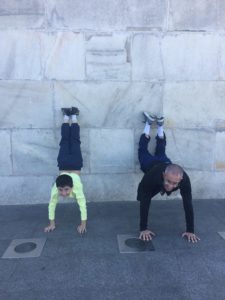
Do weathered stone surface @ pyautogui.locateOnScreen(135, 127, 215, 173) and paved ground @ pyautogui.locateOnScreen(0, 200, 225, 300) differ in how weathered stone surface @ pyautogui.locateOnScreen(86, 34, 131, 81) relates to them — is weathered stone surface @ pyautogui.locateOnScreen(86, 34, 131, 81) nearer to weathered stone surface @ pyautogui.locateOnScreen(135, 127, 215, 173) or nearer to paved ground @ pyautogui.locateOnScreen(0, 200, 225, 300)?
weathered stone surface @ pyautogui.locateOnScreen(135, 127, 215, 173)

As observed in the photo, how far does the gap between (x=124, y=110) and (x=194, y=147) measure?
142cm

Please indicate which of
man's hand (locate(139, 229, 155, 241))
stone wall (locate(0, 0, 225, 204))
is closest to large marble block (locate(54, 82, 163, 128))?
stone wall (locate(0, 0, 225, 204))

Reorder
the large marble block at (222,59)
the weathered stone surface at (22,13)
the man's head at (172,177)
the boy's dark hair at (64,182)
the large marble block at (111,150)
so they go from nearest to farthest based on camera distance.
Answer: the man's head at (172,177), the boy's dark hair at (64,182), the weathered stone surface at (22,13), the large marble block at (222,59), the large marble block at (111,150)

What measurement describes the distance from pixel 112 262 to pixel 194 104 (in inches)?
128

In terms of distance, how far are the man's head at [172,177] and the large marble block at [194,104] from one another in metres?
2.04

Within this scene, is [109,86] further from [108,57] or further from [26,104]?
[26,104]

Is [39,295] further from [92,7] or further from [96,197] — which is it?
[92,7]

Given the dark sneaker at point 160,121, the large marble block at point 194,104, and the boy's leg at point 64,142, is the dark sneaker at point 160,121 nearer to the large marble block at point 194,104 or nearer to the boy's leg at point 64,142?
the large marble block at point 194,104

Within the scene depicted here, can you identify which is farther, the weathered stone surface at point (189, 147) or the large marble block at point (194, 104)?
the weathered stone surface at point (189, 147)

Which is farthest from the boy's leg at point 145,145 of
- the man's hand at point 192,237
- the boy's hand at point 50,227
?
the boy's hand at point 50,227

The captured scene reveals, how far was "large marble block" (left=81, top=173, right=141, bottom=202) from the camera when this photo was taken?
19.8 ft

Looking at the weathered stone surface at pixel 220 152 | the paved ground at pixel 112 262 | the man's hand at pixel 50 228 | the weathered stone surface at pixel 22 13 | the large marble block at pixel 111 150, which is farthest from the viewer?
the weathered stone surface at pixel 220 152

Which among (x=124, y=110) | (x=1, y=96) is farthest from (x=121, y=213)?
(x=1, y=96)

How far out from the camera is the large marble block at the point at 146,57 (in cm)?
573
